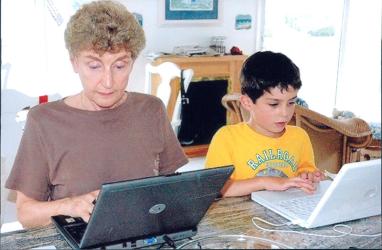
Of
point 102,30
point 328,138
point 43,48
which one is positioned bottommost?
point 328,138

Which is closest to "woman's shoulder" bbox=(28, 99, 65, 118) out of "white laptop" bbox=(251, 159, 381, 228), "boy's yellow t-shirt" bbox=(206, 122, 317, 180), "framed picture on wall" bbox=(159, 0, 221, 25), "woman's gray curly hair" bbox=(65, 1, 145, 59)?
"woman's gray curly hair" bbox=(65, 1, 145, 59)

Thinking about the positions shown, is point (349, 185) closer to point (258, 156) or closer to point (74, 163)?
point (258, 156)

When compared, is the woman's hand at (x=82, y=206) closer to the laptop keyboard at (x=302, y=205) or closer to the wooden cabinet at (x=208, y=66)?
the laptop keyboard at (x=302, y=205)

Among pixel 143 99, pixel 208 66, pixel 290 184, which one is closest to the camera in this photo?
pixel 290 184

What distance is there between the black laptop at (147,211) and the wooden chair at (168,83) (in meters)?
2.28

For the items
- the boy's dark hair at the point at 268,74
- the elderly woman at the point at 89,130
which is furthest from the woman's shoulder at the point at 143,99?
the boy's dark hair at the point at 268,74

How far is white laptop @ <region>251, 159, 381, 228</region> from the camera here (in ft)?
3.06

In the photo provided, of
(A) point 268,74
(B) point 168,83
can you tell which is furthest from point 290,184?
(B) point 168,83

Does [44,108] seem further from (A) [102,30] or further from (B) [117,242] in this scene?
(B) [117,242]

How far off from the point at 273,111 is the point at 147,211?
682mm

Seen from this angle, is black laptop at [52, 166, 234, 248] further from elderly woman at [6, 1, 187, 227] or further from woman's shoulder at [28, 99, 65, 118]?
woman's shoulder at [28, 99, 65, 118]

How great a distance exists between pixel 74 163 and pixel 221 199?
1.29ft

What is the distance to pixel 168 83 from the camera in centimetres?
349

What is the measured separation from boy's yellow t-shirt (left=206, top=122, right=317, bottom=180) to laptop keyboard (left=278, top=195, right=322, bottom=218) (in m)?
0.23
